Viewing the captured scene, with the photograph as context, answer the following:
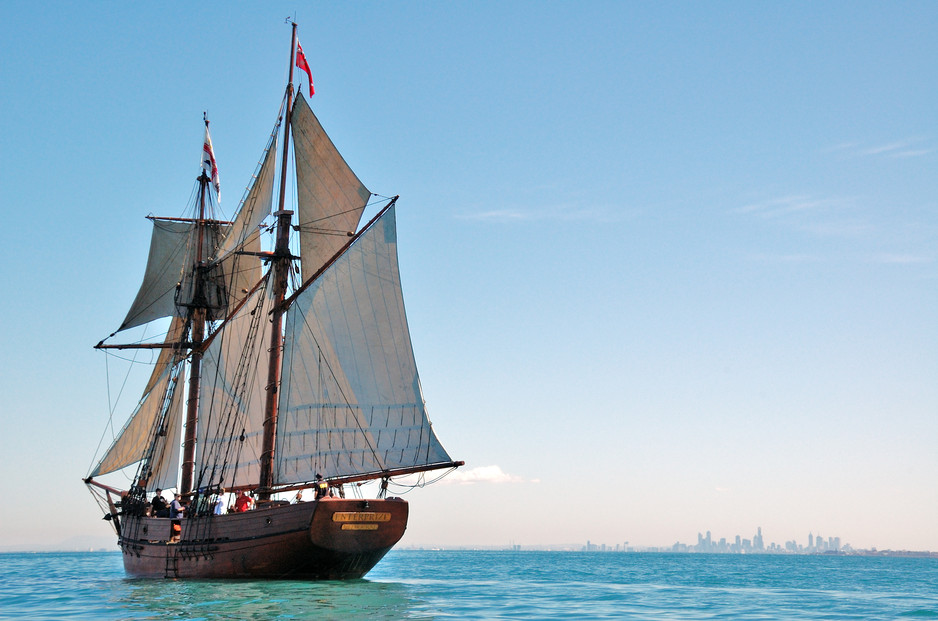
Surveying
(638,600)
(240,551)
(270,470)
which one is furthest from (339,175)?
(638,600)

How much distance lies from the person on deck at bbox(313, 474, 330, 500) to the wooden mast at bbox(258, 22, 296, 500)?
92.1 inches

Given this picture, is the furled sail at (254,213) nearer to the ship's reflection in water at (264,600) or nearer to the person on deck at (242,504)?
the person on deck at (242,504)

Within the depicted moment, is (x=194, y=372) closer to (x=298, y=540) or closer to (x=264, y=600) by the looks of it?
(x=298, y=540)

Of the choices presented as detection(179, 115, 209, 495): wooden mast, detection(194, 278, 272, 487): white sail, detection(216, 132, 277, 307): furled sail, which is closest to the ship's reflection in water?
detection(194, 278, 272, 487): white sail

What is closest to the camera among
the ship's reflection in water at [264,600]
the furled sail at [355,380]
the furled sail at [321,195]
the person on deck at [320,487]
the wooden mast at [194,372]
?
the ship's reflection in water at [264,600]

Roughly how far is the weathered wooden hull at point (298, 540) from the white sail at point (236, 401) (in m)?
7.37

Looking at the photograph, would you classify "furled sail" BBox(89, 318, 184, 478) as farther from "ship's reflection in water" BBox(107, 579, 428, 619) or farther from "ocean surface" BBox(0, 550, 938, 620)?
"ship's reflection in water" BBox(107, 579, 428, 619)

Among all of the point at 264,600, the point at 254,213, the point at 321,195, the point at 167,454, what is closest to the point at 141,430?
the point at 167,454

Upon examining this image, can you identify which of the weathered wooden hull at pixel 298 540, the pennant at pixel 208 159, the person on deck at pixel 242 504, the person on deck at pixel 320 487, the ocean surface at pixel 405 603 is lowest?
the ocean surface at pixel 405 603

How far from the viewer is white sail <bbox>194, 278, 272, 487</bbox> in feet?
154

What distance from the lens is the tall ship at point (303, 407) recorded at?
36406mm

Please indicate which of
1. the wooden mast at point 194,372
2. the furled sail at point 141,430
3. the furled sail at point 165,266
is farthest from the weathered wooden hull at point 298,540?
the furled sail at point 165,266

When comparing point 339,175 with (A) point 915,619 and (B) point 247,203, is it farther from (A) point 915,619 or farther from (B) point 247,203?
(A) point 915,619

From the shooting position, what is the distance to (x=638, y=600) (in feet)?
127
